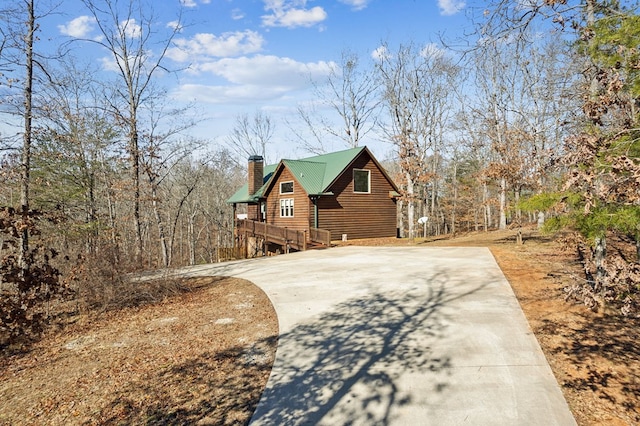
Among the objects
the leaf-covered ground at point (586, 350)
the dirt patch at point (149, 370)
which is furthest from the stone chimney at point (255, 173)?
the leaf-covered ground at point (586, 350)

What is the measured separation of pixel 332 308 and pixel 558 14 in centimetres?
625

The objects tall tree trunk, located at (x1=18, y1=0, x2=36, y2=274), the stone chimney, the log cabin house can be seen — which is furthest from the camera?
the stone chimney

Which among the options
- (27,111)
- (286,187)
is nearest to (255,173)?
(286,187)

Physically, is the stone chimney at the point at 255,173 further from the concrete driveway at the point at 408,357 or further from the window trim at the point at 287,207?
the concrete driveway at the point at 408,357

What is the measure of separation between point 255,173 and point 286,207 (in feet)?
17.7

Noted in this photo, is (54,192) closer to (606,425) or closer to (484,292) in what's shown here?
(484,292)

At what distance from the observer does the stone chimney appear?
2755 centimetres

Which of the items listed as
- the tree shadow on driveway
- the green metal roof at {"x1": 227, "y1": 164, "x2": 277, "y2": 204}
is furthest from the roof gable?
the tree shadow on driveway

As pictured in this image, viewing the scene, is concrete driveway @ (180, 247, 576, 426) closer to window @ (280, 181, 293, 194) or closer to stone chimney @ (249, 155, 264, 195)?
window @ (280, 181, 293, 194)

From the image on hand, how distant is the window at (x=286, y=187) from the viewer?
2356cm

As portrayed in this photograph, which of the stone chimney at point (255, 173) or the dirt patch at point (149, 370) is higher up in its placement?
the stone chimney at point (255, 173)

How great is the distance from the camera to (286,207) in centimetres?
2394

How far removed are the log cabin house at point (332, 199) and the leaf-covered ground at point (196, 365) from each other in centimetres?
1254

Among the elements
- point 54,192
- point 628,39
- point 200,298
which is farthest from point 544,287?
point 54,192
